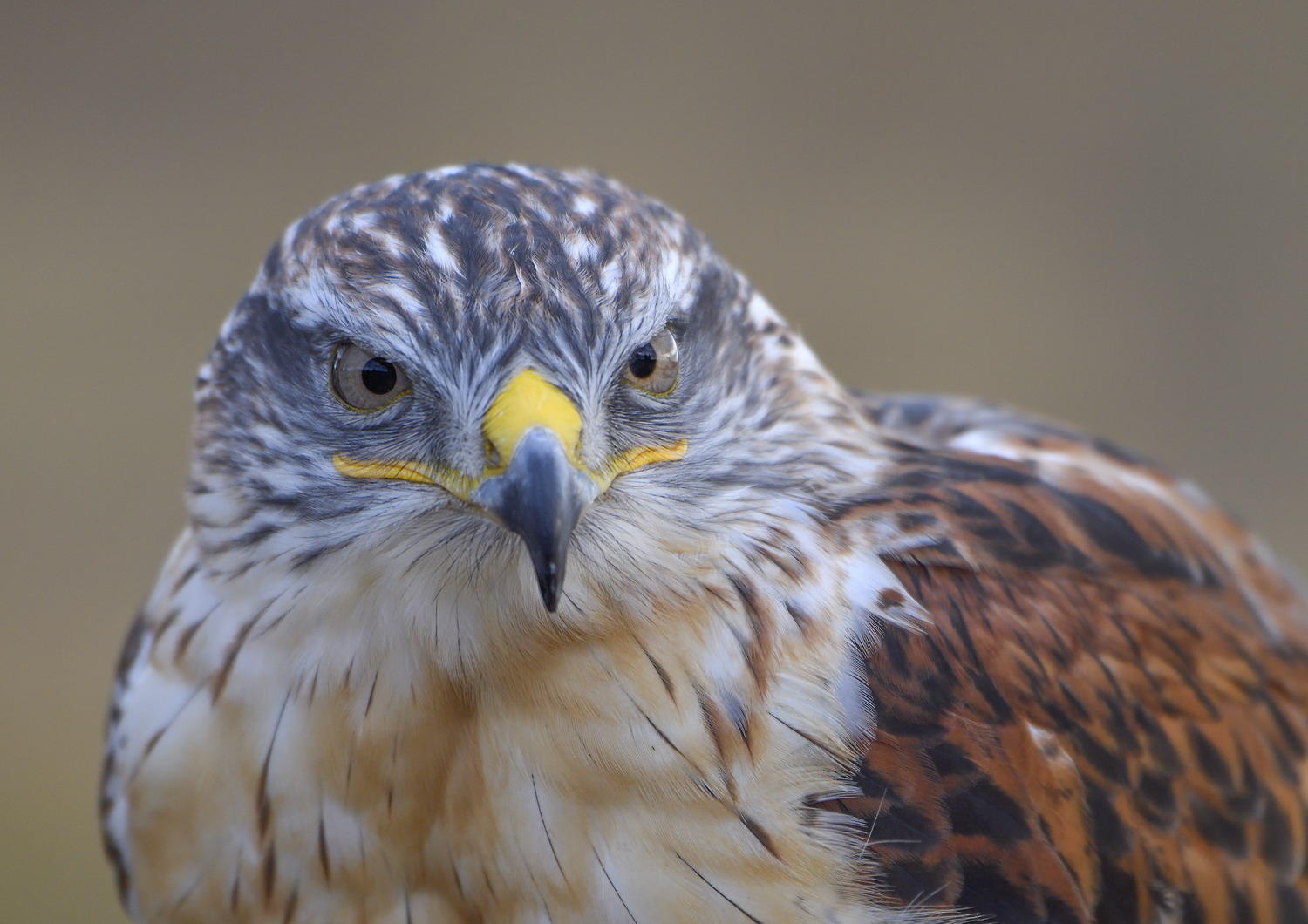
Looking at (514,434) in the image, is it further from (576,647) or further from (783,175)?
(783,175)

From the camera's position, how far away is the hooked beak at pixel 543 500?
1732 millimetres

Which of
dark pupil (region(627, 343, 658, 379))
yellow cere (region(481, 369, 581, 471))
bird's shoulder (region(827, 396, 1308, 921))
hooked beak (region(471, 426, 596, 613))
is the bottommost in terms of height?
bird's shoulder (region(827, 396, 1308, 921))

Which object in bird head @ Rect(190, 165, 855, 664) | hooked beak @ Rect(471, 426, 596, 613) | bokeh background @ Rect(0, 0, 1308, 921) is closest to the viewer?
hooked beak @ Rect(471, 426, 596, 613)

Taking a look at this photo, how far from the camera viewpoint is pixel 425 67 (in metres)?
6.91

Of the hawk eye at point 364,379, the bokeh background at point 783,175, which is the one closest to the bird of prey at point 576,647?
the hawk eye at point 364,379

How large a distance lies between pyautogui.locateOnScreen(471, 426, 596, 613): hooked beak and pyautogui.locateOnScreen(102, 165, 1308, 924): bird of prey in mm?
61

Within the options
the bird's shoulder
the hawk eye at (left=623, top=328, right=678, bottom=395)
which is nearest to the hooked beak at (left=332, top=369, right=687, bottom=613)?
the hawk eye at (left=623, top=328, right=678, bottom=395)

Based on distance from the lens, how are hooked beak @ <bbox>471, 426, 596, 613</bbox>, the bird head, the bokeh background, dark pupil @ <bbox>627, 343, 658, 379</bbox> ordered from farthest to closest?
the bokeh background
dark pupil @ <bbox>627, 343, 658, 379</bbox>
the bird head
hooked beak @ <bbox>471, 426, 596, 613</bbox>

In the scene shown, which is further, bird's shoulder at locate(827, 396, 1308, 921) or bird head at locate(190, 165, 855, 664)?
bird's shoulder at locate(827, 396, 1308, 921)

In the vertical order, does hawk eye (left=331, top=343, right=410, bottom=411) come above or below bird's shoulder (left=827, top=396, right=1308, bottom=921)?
above

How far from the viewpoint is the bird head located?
189cm

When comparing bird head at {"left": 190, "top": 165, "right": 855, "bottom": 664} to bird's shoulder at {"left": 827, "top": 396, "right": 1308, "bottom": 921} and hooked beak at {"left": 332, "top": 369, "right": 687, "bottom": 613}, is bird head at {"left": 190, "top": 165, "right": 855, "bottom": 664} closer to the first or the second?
hooked beak at {"left": 332, "top": 369, "right": 687, "bottom": 613}

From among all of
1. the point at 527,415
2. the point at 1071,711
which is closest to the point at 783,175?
the point at 1071,711

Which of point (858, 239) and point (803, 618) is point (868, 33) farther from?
point (803, 618)
